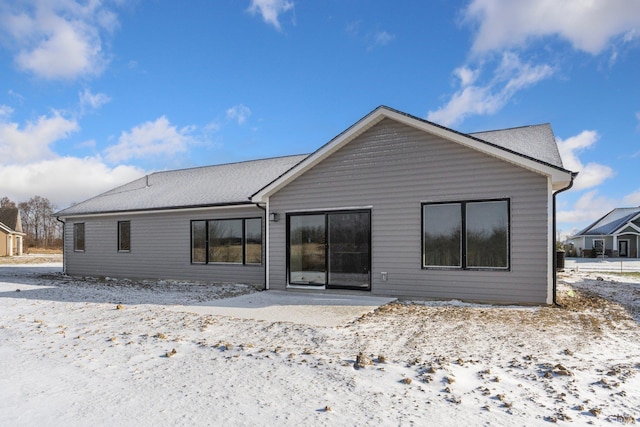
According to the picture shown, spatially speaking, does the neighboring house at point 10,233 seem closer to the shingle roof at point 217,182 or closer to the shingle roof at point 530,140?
the shingle roof at point 217,182

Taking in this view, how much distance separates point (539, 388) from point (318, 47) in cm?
1204

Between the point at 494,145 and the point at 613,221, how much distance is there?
40.9 m

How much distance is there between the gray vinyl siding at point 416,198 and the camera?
312 inches

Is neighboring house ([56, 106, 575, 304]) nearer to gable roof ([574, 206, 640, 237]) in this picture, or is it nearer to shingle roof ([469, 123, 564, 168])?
shingle roof ([469, 123, 564, 168])

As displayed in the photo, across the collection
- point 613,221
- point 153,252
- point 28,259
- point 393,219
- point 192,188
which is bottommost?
point 28,259

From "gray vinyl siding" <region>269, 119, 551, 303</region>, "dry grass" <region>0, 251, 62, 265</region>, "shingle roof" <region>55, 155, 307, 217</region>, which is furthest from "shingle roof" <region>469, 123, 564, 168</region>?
"dry grass" <region>0, 251, 62, 265</region>

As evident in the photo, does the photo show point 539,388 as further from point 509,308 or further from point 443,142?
point 443,142

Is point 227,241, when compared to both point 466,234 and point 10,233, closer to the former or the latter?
point 466,234

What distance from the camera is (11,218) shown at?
40.4m

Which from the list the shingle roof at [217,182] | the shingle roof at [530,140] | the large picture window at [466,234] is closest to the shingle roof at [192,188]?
the shingle roof at [217,182]

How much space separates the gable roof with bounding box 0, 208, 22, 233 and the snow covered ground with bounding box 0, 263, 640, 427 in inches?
1620

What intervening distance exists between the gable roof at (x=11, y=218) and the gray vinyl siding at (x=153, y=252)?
30995 mm

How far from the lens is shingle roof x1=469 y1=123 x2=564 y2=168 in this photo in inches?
361

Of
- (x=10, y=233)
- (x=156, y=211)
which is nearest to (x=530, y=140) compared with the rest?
(x=156, y=211)
